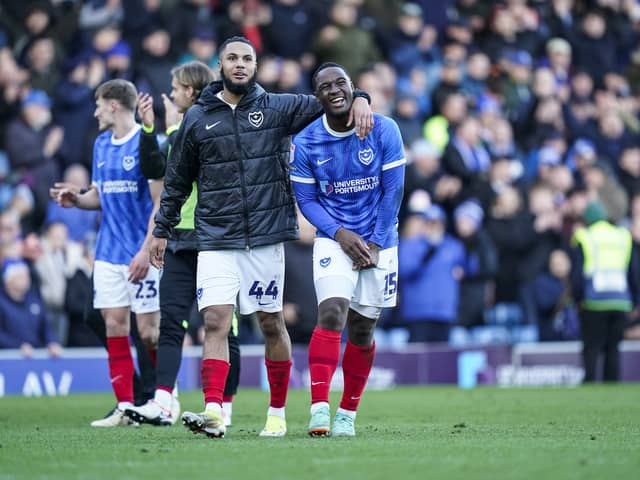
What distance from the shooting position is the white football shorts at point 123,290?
10.7 meters

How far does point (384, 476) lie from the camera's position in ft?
21.5

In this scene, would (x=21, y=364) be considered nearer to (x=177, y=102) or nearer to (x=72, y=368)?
(x=72, y=368)

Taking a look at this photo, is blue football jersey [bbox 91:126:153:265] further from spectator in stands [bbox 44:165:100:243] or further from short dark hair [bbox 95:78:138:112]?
spectator in stands [bbox 44:165:100:243]

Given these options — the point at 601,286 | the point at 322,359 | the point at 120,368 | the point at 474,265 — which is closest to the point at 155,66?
the point at 474,265

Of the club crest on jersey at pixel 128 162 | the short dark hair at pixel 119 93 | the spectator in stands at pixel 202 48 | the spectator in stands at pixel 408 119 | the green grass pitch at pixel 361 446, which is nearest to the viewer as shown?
the green grass pitch at pixel 361 446

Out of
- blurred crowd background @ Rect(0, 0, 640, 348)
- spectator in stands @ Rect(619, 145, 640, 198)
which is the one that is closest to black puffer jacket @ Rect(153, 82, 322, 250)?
blurred crowd background @ Rect(0, 0, 640, 348)

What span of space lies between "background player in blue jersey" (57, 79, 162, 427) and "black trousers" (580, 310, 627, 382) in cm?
892

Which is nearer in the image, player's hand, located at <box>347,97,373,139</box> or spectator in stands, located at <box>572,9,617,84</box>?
player's hand, located at <box>347,97,373,139</box>

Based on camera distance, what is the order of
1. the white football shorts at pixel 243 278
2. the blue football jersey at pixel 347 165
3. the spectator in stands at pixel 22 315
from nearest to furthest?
the white football shorts at pixel 243 278
the blue football jersey at pixel 347 165
the spectator in stands at pixel 22 315

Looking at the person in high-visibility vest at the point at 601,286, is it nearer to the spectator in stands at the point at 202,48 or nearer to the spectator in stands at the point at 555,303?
the spectator in stands at the point at 555,303

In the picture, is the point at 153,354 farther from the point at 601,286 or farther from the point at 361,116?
the point at 601,286

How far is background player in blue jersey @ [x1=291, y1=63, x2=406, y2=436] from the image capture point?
29.0 ft

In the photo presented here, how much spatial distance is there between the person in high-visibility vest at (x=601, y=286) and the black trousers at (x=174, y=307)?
9.26 meters

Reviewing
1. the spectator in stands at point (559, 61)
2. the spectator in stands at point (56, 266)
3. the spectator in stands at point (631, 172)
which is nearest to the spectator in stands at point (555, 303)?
the spectator in stands at point (631, 172)
